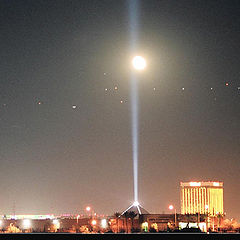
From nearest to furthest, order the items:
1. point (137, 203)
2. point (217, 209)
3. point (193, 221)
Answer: point (193, 221)
point (137, 203)
point (217, 209)

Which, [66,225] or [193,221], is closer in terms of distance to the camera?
[193,221]

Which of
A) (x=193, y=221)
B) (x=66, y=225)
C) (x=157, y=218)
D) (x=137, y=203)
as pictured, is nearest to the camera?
(x=193, y=221)
